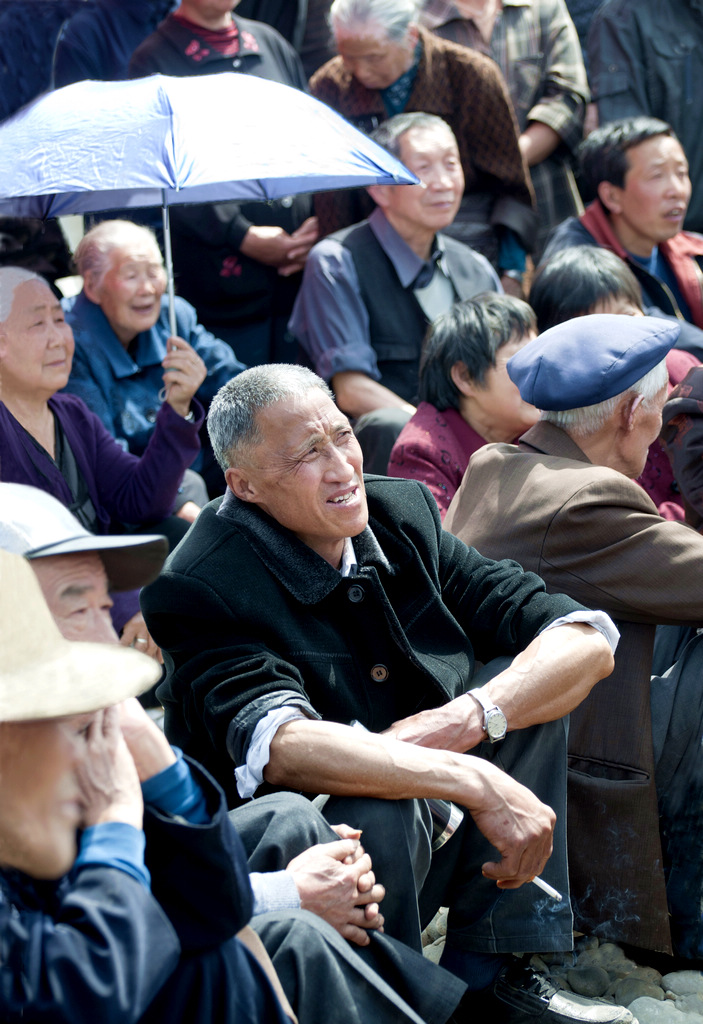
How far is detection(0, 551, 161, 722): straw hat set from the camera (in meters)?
1.39

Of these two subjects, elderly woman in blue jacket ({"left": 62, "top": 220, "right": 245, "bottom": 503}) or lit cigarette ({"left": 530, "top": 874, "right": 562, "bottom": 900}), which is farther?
elderly woman in blue jacket ({"left": 62, "top": 220, "right": 245, "bottom": 503})

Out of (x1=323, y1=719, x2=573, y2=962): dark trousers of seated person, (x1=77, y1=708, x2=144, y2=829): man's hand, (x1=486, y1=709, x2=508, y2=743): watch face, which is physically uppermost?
(x1=77, y1=708, x2=144, y2=829): man's hand

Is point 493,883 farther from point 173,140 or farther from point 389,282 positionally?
point 389,282

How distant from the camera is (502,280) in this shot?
514 cm

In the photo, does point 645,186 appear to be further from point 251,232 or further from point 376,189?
point 251,232

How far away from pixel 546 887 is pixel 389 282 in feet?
8.99

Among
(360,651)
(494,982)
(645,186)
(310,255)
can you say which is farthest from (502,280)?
(494,982)

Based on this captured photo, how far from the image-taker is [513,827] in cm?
223

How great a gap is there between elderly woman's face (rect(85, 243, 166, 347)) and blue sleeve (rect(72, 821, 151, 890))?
9.56 feet

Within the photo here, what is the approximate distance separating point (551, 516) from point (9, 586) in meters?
1.53

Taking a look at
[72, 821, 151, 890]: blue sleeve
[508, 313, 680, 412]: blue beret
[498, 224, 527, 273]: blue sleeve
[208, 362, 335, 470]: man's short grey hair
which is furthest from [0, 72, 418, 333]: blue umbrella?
[72, 821, 151, 890]: blue sleeve

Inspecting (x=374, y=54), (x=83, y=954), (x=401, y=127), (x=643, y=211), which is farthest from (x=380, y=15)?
(x=83, y=954)

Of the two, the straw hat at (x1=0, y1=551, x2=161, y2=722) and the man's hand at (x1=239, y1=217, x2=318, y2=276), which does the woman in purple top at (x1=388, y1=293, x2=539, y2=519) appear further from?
the straw hat at (x1=0, y1=551, x2=161, y2=722)

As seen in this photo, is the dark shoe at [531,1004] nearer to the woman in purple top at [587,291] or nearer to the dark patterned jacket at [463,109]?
the woman in purple top at [587,291]
